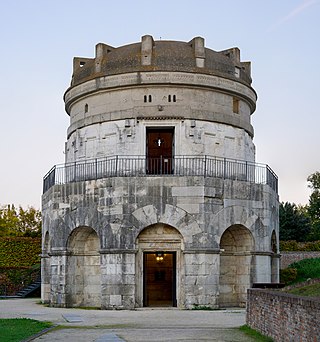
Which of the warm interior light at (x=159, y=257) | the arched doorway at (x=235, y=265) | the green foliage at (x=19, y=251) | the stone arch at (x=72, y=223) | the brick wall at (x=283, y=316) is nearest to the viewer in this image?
the brick wall at (x=283, y=316)

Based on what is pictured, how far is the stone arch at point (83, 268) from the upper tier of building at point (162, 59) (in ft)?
25.8

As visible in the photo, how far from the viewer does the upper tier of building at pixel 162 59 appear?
3159 centimetres

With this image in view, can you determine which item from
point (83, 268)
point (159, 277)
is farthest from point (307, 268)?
point (83, 268)

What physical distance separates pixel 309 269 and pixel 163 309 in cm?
1868

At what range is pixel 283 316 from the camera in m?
15.2

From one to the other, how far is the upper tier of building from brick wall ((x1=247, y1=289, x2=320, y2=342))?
14.9 meters

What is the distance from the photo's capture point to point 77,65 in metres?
35.2

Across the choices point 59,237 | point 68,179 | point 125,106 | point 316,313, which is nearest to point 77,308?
point 59,237

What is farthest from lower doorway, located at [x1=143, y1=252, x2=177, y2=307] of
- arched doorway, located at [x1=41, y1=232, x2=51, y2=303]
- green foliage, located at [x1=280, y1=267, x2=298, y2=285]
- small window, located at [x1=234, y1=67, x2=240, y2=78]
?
small window, located at [x1=234, y1=67, x2=240, y2=78]

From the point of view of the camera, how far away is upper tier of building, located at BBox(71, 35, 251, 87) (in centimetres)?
3159

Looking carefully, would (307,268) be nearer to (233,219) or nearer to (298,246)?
(298,246)

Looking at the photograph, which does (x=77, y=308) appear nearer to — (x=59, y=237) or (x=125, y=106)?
(x=59, y=237)

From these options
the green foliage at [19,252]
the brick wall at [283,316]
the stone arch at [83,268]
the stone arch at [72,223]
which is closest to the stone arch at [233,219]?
the stone arch at [72,223]

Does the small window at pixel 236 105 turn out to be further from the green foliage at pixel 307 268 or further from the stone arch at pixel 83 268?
the green foliage at pixel 307 268
